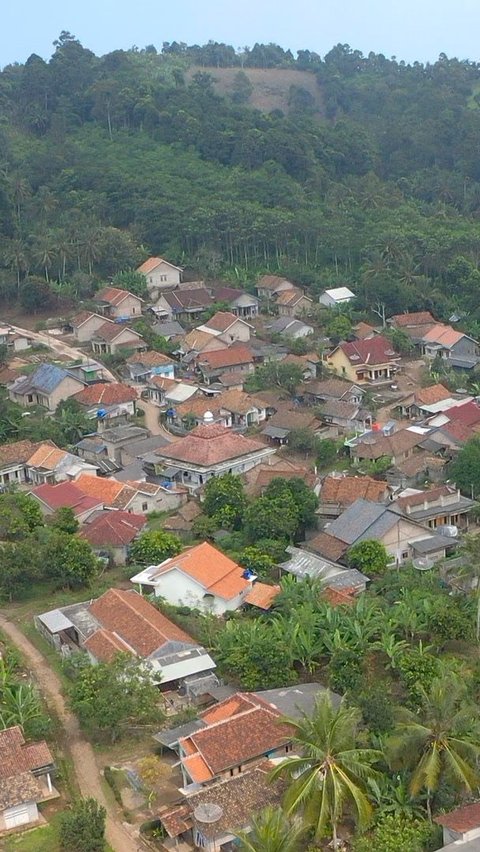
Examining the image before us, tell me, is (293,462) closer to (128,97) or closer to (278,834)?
(278,834)

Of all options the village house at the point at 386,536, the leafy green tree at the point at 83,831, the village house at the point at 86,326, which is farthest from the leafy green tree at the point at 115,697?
the village house at the point at 86,326

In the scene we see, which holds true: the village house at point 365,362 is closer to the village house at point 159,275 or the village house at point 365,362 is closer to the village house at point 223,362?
the village house at point 223,362

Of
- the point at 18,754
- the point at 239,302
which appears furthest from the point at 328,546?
the point at 239,302

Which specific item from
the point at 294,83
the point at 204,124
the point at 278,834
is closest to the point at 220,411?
the point at 278,834

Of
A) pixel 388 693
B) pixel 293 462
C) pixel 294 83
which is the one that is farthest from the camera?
pixel 294 83

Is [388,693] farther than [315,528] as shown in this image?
No

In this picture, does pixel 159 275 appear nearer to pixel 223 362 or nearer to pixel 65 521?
pixel 223 362
